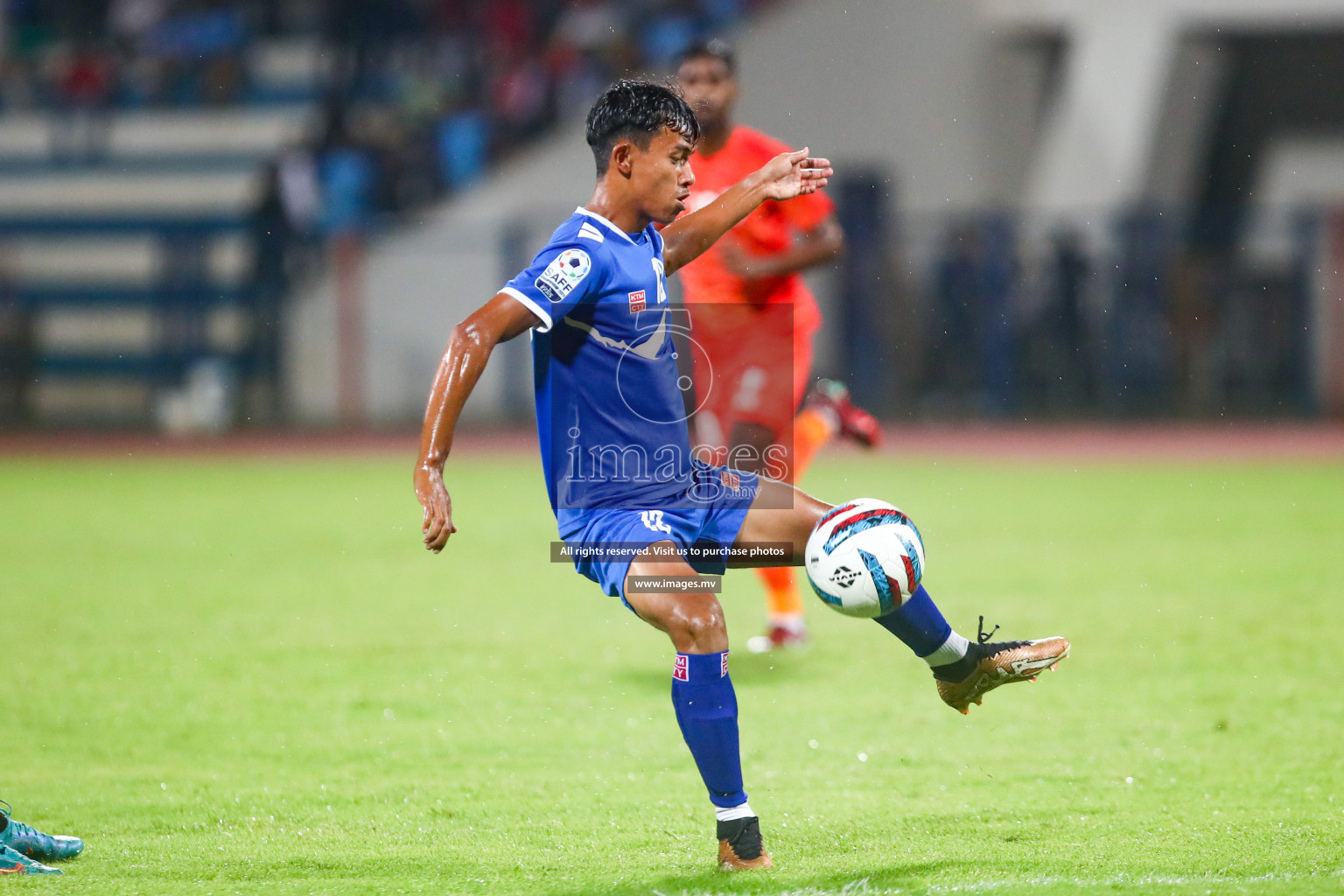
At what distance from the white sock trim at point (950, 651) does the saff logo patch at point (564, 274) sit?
1536 millimetres

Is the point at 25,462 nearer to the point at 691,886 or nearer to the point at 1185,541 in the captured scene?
the point at 1185,541

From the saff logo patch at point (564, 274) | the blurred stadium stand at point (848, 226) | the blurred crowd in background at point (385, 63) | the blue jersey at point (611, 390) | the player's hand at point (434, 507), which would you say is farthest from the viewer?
the blurred crowd in background at point (385, 63)

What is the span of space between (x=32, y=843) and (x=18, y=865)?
0.07 metres

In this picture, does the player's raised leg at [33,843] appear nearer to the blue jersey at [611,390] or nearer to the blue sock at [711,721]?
the blue jersey at [611,390]

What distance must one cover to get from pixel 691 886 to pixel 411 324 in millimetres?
17280

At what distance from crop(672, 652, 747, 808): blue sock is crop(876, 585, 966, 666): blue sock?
58cm

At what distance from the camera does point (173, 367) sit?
20016 mm

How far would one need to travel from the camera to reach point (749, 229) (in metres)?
7.11

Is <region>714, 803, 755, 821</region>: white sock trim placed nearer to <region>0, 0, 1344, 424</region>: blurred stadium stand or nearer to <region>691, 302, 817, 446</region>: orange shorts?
<region>691, 302, 817, 446</region>: orange shorts

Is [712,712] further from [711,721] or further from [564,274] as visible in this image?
[564,274]

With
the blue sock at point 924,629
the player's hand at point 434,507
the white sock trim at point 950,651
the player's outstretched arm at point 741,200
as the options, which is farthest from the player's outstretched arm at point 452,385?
the white sock trim at point 950,651

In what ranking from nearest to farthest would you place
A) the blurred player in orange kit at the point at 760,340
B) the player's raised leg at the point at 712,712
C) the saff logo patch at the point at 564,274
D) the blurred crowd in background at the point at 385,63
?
the player's raised leg at the point at 712,712 → the saff logo patch at the point at 564,274 → the blurred player in orange kit at the point at 760,340 → the blurred crowd in background at the point at 385,63

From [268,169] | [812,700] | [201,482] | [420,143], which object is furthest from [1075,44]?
[812,700]

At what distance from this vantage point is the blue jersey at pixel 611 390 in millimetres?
4285
